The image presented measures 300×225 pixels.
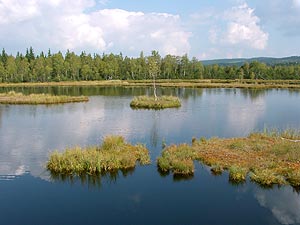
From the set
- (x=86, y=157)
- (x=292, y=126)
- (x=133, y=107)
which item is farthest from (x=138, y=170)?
(x=133, y=107)

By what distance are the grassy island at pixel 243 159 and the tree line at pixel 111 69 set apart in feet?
343

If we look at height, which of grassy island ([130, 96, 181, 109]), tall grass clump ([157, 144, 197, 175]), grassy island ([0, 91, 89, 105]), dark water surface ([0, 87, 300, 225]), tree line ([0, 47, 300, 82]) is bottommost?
dark water surface ([0, 87, 300, 225])

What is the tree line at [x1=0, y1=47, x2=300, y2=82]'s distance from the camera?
441 ft

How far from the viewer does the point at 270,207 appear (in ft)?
61.9

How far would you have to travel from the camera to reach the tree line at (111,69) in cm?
13438

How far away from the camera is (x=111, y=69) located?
143500 millimetres

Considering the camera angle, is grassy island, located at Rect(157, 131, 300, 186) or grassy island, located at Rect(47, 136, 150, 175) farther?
grassy island, located at Rect(47, 136, 150, 175)

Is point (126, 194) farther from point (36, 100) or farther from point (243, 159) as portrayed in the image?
point (36, 100)

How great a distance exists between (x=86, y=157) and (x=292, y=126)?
27.1m

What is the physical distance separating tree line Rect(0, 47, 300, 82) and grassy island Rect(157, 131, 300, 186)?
105 metres

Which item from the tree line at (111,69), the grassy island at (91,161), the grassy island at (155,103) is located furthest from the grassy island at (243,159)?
the tree line at (111,69)

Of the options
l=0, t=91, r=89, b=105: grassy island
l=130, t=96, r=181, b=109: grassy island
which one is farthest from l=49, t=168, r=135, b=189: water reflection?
l=0, t=91, r=89, b=105: grassy island

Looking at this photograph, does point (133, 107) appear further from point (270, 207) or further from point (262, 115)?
point (270, 207)

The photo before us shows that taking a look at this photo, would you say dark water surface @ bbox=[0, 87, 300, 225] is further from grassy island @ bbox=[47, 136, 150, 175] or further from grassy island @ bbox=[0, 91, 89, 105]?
grassy island @ bbox=[0, 91, 89, 105]
